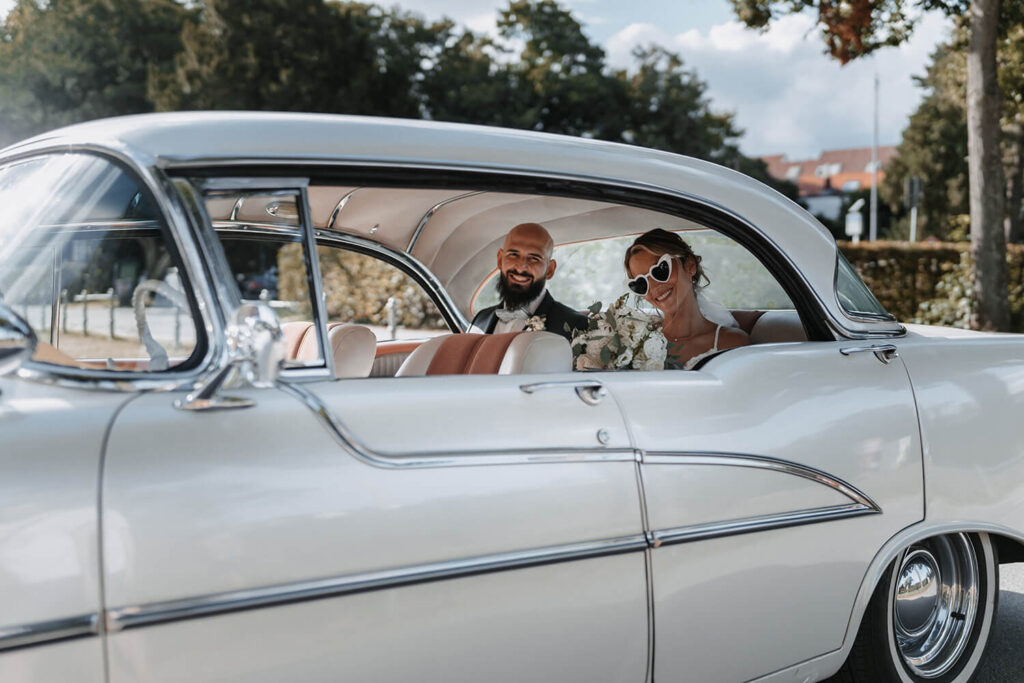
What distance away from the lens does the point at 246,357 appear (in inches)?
71.1

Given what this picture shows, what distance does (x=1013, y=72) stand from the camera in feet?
48.9

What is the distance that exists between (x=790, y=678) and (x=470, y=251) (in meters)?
2.37

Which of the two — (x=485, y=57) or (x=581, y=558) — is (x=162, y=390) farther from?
(x=485, y=57)

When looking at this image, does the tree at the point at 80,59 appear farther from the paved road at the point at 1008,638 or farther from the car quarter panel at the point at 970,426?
the car quarter panel at the point at 970,426

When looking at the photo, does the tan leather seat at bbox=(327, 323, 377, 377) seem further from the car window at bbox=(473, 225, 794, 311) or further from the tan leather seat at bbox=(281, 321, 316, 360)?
the car window at bbox=(473, 225, 794, 311)

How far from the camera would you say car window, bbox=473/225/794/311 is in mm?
3588

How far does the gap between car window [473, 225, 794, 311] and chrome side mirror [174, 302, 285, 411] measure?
196 cm

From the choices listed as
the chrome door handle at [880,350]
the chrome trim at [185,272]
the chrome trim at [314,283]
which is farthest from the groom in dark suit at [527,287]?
the chrome trim at [185,272]

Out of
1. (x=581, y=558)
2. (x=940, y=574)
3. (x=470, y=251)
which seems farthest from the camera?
(x=470, y=251)

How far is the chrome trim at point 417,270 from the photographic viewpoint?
12.8ft

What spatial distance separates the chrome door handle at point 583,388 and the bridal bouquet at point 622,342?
1.99 ft

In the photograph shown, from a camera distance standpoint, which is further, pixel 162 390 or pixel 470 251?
pixel 470 251

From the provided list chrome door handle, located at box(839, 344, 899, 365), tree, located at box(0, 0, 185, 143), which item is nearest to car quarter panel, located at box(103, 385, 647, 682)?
chrome door handle, located at box(839, 344, 899, 365)

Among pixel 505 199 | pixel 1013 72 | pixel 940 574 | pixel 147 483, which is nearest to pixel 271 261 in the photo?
pixel 505 199
